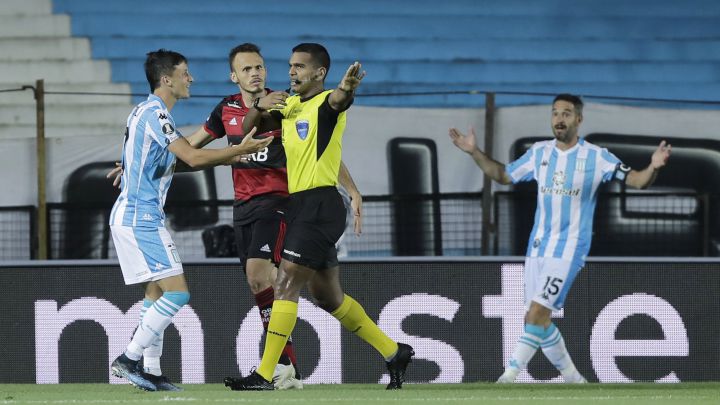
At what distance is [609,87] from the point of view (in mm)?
13180

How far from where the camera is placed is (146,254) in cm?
743

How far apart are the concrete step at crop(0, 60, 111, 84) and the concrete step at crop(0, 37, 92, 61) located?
52 millimetres

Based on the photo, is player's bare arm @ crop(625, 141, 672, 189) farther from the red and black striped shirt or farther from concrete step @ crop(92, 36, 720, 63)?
concrete step @ crop(92, 36, 720, 63)

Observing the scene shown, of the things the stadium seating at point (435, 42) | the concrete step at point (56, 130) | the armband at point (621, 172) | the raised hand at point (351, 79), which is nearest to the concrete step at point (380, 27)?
the stadium seating at point (435, 42)

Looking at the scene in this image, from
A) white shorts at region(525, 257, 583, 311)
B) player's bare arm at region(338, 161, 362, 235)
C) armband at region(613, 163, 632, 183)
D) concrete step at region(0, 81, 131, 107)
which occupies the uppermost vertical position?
concrete step at region(0, 81, 131, 107)

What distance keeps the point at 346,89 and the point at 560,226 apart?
83.1 inches

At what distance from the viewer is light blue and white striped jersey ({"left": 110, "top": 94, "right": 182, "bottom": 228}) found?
741 cm

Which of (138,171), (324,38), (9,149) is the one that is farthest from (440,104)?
(138,171)

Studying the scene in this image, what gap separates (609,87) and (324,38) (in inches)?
100

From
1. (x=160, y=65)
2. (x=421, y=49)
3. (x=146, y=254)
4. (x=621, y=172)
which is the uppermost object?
(x=421, y=49)

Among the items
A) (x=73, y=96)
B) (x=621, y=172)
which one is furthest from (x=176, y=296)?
(x=73, y=96)

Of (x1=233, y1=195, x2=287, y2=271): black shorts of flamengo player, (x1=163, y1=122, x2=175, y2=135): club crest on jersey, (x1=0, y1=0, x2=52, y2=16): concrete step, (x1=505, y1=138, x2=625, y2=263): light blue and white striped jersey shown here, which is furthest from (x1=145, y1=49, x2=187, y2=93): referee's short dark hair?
(x1=0, y1=0, x2=52, y2=16): concrete step

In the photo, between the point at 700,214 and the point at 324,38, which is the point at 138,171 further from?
the point at 324,38

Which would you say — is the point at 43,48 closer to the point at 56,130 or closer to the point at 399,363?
the point at 56,130
